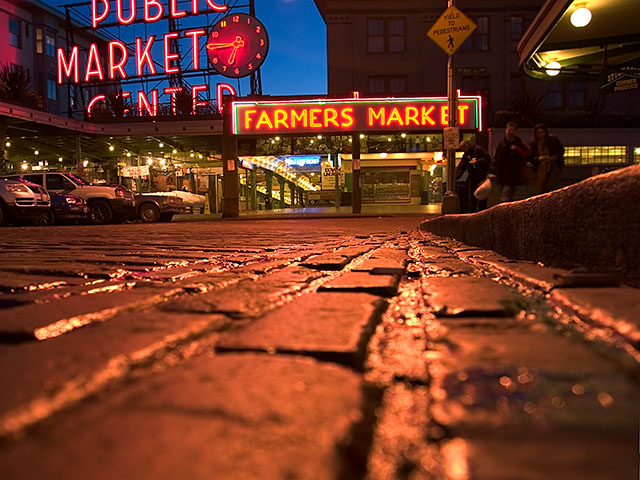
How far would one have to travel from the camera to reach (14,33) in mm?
35219

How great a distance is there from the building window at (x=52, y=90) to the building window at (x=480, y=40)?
1173 inches

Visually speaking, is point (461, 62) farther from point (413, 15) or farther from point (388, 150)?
point (388, 150)

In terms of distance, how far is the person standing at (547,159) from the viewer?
27.3ft

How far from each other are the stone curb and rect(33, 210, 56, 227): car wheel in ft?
54.2

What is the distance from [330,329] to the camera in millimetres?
1742

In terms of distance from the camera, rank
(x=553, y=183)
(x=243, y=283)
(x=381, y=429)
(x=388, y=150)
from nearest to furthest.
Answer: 1. (x=381, y=429)
2. (x=243, y=283)
3. (x=553, y=183)
4. (x=388, y=150)

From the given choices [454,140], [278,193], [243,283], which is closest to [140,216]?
[454,140]

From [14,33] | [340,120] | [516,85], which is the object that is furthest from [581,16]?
[14,33]

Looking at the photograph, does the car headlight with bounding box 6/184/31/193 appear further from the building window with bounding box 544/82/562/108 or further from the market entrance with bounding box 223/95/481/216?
the building window with bounding box 544/82/562/108

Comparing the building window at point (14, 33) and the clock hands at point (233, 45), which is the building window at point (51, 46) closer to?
the building window at point (14, 33)

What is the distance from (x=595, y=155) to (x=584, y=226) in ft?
92.9

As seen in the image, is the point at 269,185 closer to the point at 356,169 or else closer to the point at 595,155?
the point at 356,169

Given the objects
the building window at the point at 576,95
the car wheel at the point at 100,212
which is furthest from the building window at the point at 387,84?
the car wheel at the point at 100,212

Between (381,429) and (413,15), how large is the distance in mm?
31135
